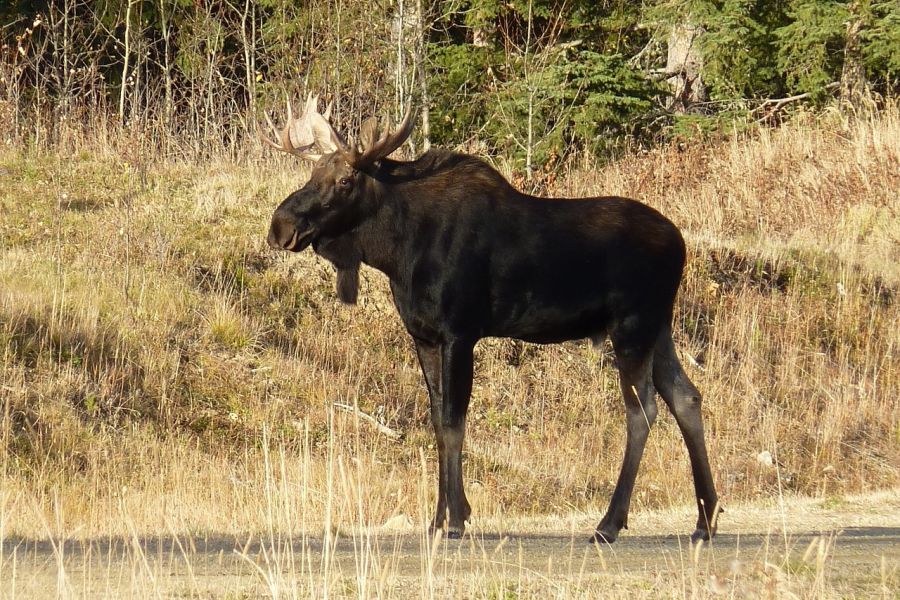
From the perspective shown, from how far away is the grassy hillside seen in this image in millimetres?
11227

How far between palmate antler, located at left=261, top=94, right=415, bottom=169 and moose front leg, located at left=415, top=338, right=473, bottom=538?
53.0 inches

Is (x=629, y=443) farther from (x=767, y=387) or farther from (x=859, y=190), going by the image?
(x=859, y=190)

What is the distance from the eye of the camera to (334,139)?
28.2 ft

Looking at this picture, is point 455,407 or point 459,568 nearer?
point 459,568

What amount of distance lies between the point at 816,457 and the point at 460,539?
6.29m

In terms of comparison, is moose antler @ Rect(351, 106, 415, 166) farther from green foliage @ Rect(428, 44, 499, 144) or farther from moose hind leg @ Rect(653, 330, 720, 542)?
green foliage @ Rect(428, 44, 499, 144)

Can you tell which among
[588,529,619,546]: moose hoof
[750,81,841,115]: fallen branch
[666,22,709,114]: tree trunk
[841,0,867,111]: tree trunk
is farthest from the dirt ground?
[750,81,841,115]: fallen branch

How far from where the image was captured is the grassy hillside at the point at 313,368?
442 inches

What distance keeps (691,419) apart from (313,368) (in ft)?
18.8

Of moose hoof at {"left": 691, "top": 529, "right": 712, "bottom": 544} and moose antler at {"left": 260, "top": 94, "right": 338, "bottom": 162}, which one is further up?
moose antler at {"left": 260, "top": 94, "right": 338, "bottom": 162}

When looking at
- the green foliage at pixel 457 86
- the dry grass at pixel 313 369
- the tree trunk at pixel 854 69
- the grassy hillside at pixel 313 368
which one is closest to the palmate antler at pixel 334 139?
the grassy hillside at pixel 313 368

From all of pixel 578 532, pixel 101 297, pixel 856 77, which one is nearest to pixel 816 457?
pixel 578 532

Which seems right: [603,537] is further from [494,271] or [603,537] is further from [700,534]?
[494,271]

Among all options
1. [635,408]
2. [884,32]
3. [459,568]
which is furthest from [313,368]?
[884,32]
